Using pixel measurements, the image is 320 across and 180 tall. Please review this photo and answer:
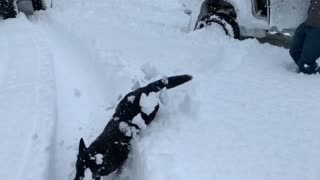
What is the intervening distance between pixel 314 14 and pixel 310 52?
429mm

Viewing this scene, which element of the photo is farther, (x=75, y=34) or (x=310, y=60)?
(x=75, y=34)

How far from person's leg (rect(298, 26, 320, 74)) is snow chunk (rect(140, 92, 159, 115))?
197cm

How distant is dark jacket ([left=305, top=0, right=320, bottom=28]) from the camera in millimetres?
5098

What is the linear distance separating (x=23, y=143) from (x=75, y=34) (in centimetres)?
267

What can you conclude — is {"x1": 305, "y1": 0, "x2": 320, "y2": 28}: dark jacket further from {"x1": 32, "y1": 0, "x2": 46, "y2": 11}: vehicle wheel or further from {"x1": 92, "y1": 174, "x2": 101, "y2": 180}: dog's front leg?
{"x1": 32, "y1": 0, "x2": 46, "y2": 11}: vehicle wheel

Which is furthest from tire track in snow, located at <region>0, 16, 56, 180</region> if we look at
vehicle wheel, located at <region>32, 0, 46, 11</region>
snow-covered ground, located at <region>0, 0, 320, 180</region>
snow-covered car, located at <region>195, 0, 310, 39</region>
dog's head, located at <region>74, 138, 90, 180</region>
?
snow-covered car, located at <region>195, 0, 310, 39</region>

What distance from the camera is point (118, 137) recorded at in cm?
404

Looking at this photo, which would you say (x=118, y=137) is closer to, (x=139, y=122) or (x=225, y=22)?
(x=139, y=122)

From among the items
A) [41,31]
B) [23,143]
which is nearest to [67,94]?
[23,143]

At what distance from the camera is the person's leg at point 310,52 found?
5266 mm

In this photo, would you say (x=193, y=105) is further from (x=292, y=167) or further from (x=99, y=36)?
(x=99, y=36)

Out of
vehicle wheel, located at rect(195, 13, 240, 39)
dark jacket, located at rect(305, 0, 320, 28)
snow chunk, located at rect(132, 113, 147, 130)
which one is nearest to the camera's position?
snow chunk, located at rect(132, 113, 147, 130)

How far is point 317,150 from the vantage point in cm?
397

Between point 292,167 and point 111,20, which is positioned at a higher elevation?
point 111,20
